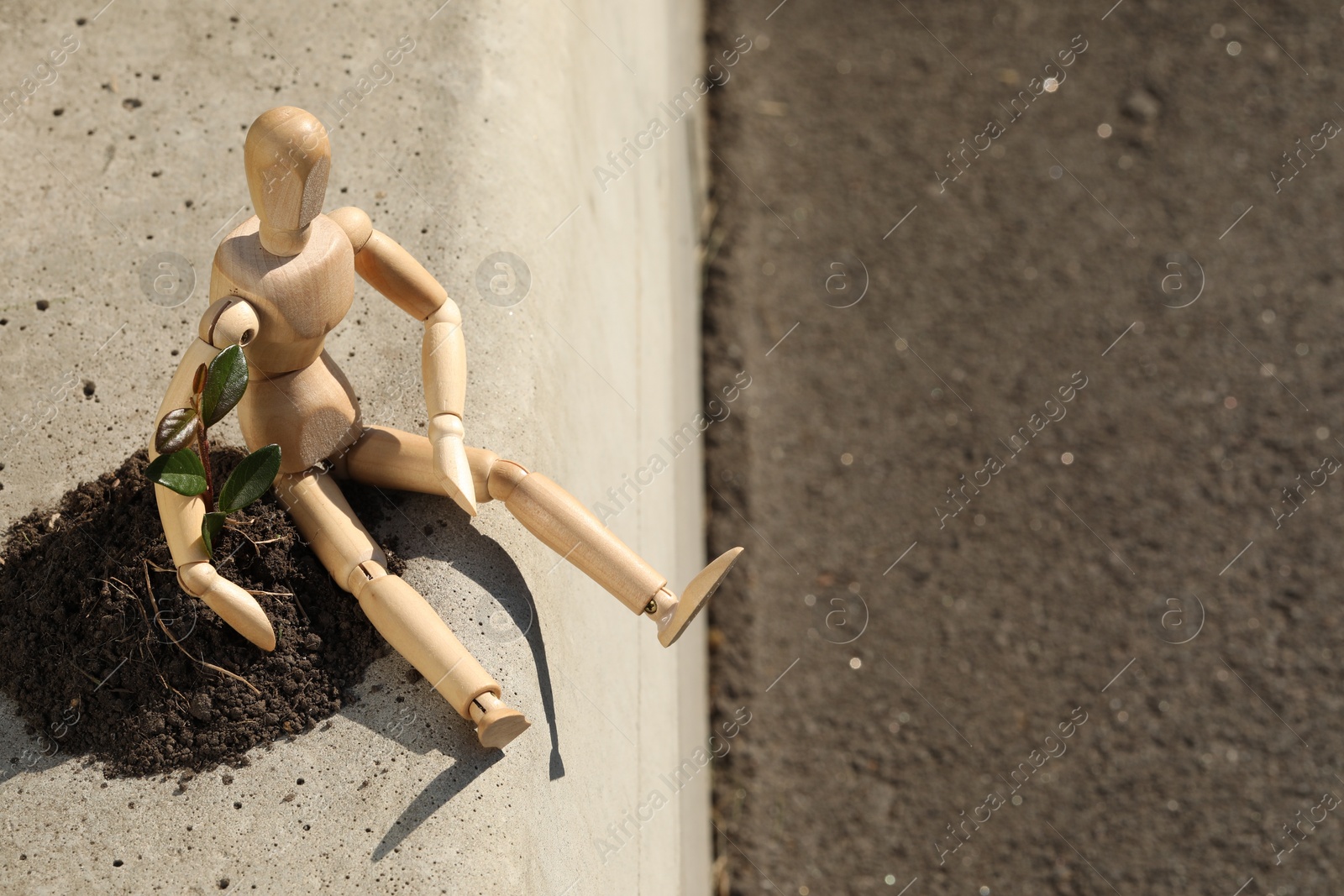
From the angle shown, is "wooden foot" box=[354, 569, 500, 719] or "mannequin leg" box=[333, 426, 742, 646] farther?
"mannequin leg" box=[333, 426, 742, 646]

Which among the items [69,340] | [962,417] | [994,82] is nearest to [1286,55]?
[994,82]

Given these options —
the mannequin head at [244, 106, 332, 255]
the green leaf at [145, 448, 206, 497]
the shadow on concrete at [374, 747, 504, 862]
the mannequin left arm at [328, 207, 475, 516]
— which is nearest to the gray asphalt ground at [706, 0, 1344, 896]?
the shadow on concrete at [374, 747, 504, 862]

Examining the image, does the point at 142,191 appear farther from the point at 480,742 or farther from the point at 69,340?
the point at 480,742

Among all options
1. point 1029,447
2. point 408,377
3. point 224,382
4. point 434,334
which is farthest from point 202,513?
point 1029,447

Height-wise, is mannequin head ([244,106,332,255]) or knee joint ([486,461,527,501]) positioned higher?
mannequin head ([244,106,332,255])

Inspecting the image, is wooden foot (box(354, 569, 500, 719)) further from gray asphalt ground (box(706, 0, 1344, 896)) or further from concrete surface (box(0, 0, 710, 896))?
gray asphalt ground (box(706, 0, 1344, 896))

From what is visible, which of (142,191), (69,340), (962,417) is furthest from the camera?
(962,417)

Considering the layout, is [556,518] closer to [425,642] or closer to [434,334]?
[425,642]
